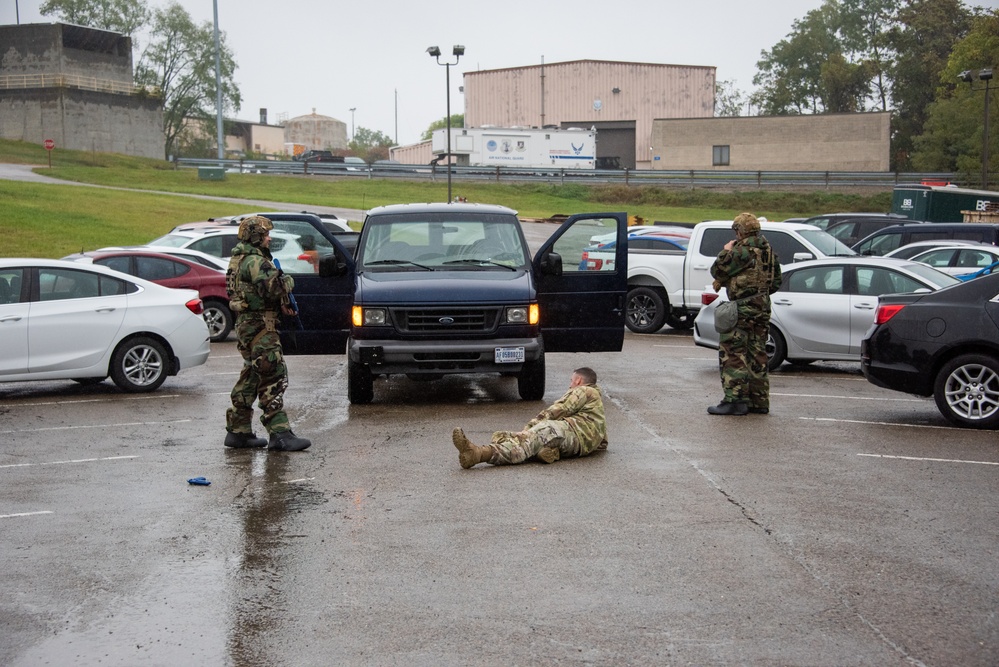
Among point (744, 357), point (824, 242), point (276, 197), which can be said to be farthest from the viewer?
point (276, 197)

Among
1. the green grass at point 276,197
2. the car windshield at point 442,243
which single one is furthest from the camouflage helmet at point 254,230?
the green grass at point 276,197

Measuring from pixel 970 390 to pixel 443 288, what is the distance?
16.5 feet

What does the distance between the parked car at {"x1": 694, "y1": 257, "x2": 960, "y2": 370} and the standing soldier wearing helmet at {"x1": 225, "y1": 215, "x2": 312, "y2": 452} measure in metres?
6.62

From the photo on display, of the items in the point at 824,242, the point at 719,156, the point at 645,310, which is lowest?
the point at 645,310

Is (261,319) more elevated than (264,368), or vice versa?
(261,319)

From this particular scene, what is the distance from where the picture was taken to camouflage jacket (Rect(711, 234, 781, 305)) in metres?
11.6

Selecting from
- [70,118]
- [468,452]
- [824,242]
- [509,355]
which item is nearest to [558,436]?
[468,452]

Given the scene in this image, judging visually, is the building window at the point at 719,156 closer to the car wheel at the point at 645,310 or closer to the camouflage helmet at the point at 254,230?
the car wheel at the point at 645,310

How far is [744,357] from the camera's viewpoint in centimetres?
1155

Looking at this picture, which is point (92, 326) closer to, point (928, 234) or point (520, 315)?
point (520, 315)

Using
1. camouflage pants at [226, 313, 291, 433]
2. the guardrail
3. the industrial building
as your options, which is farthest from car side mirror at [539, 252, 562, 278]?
the industrial building

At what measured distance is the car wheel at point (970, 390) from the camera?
10898 mm

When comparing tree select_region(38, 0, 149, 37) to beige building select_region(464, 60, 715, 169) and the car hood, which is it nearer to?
beige building select_region(464, 60, 715, 169)

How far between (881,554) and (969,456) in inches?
135
